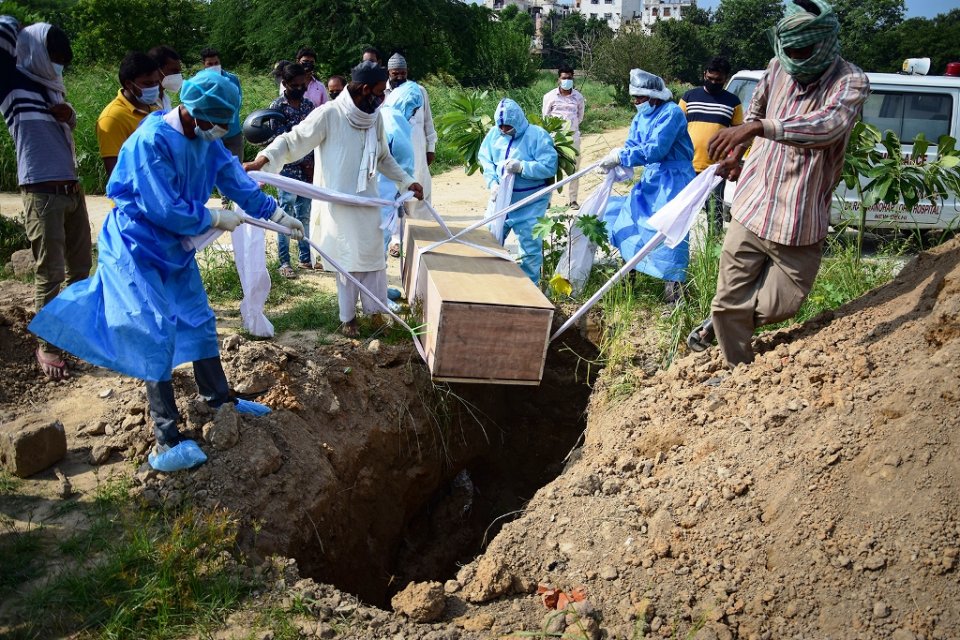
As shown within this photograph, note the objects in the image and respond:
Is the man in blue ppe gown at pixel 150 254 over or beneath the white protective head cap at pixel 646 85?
beneath

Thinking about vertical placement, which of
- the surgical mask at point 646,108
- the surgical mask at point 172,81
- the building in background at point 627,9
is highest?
the building in background at point 627,9

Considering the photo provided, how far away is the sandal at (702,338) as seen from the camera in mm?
4496

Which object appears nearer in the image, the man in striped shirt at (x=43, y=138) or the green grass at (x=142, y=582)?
the green grass at (x=142, y=582)

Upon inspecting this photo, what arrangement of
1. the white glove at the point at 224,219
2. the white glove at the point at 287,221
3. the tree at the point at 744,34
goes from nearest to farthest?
Result: the white glove at the point at 224,219, the white glove at the point at 287,221, the tree at the point at 744,34

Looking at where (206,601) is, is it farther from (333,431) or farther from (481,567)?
(333,431)

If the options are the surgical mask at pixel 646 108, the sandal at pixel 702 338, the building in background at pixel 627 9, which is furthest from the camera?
the building in background at pixel 627 9

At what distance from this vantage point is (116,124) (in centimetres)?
503

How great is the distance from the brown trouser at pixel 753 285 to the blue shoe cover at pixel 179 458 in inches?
102

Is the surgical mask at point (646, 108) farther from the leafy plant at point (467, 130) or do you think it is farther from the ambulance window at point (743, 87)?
the ambulance window at point (743, 87)

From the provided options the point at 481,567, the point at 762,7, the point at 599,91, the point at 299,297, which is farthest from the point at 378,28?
the point at 762,7

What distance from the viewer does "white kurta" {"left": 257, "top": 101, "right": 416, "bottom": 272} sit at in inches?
194

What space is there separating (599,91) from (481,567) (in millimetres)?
25203

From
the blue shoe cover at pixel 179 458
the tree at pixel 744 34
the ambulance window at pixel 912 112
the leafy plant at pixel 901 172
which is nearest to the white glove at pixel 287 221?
the blue shoe cover at pixel 179 458

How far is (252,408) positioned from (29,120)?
2187 mm
